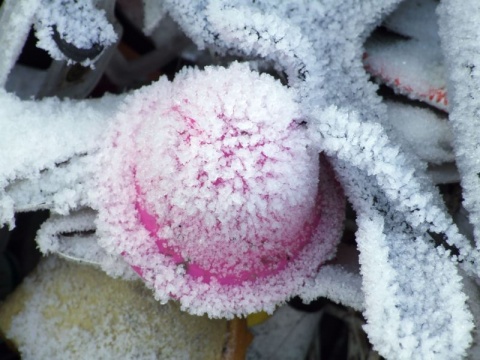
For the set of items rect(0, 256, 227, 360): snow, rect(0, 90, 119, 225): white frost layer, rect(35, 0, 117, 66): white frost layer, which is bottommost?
rect(0, 256, 227, 360): snow

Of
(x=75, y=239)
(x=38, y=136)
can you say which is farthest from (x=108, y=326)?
(x=38, y=136)

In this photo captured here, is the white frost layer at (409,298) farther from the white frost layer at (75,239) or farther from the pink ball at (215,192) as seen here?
the white frost layer at (75,239)

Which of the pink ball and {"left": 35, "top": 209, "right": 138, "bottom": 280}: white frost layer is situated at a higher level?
the pink ball

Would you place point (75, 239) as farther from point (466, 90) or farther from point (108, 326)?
point (466, 90)

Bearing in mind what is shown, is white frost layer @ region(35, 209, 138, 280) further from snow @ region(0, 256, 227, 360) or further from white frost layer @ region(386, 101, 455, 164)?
white frost layer @ region(386, 101, 455, 164)

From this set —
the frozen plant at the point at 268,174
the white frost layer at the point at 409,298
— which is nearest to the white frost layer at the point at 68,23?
the frozen plant at the point at 268,174

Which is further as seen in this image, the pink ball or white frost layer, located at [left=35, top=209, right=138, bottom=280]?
white frost layer, located at [left=35, top=209, right=138, bottom=280]

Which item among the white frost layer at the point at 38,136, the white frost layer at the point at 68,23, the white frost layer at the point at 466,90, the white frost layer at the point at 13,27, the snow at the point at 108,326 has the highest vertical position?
the white frost layer at the point at 466,90

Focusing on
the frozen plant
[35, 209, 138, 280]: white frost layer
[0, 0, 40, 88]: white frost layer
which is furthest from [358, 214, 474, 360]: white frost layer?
[0, 0, 40, 88]: white frost layer

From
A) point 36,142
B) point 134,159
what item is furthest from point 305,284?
point 36,142
